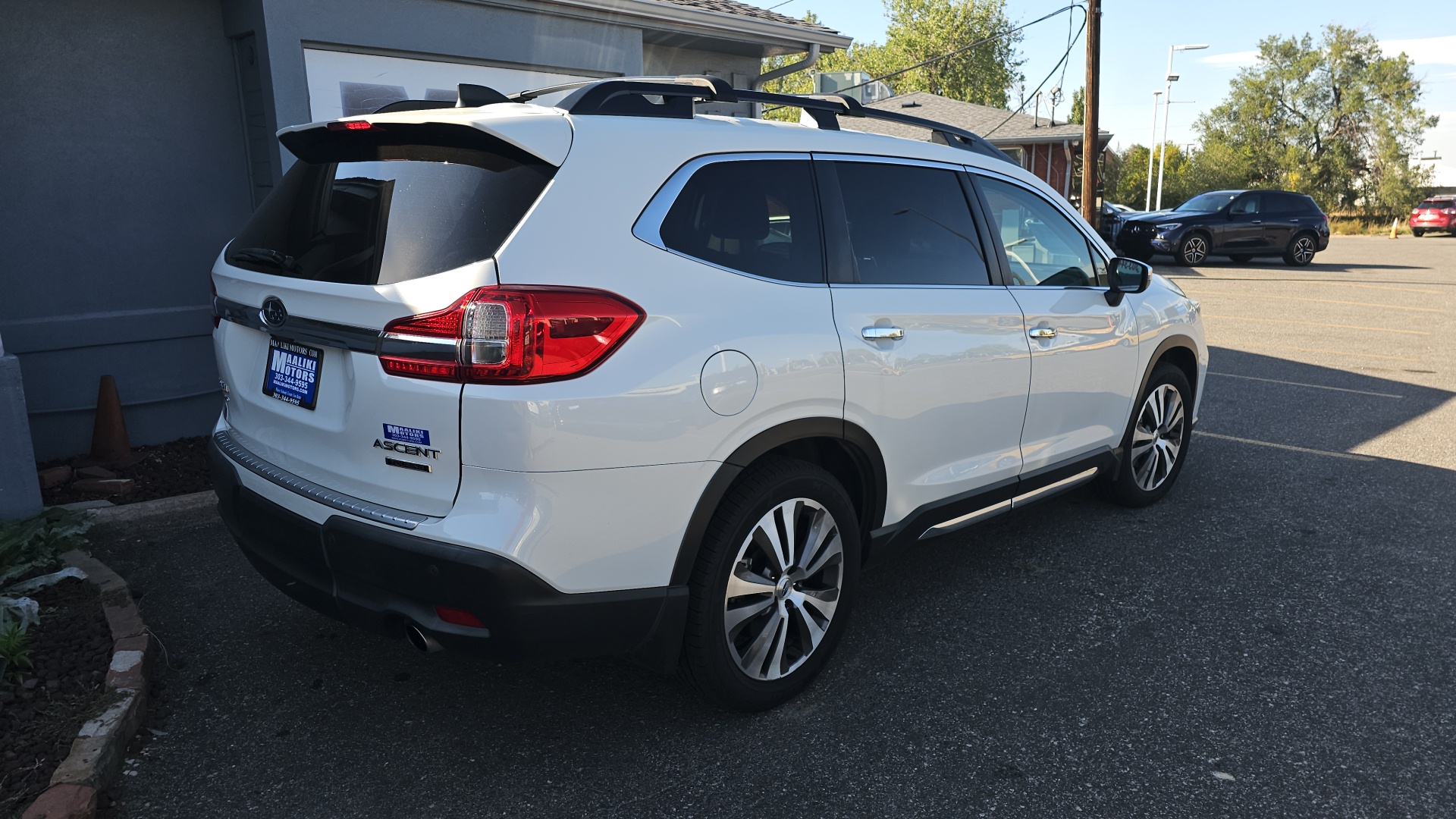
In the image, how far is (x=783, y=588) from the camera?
3188 mm

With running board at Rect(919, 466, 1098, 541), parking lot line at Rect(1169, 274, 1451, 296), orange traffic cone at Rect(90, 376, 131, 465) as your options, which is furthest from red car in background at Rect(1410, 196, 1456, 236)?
orange traffic cone at Rect(90, 376, 131, 465)

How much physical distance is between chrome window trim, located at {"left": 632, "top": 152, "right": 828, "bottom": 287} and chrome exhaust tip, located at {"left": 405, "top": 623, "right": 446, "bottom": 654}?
1220 millimetres

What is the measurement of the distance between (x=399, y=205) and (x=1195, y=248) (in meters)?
22.9

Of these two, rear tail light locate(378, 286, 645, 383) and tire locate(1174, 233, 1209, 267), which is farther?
tire locate(1174, 233, 1209, 267)

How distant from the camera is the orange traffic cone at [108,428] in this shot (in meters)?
6.21

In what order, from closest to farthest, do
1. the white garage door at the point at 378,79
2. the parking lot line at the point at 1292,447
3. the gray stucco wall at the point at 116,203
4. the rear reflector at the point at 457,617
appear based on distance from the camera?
Result: the rear reflector at the point at 457,617 → the gray stucco wall at the point at 116,203 → the parking lot line at the point at 1292,447 → the white garage door at the point at 378,79

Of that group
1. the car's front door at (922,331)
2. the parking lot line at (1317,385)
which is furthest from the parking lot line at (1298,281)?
the car's front door at (922,331)

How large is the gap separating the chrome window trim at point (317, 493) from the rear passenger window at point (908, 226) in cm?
169

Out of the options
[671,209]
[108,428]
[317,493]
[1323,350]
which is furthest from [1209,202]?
[317,493]

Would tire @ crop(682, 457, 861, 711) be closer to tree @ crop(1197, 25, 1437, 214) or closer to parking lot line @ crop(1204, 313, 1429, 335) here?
parking lot line @ crop(1204, 313, 1429, 335)

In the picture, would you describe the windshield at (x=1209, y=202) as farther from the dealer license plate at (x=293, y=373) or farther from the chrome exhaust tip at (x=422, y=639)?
the chrome exhaust tip at (x=422, y=639)

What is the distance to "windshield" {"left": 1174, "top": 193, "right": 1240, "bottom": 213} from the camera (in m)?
22.6

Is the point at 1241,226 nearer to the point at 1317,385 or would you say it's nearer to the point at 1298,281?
the point at 1298,281

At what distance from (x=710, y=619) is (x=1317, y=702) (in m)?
2.10
